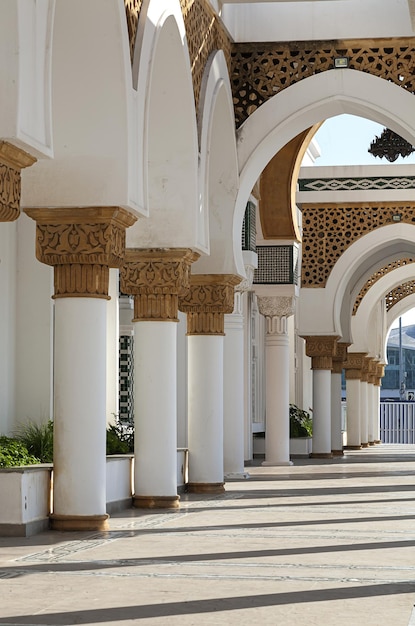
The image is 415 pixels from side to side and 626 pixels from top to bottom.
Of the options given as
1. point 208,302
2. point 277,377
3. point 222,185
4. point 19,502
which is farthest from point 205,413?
point 277,377

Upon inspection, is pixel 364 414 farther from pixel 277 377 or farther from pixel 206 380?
pixel 206 380

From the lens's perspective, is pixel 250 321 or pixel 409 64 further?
pixel 250 321

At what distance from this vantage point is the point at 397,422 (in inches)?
1565

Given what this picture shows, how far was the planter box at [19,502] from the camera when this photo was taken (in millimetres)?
7816

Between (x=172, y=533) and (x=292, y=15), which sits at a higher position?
(x=292, y=15)

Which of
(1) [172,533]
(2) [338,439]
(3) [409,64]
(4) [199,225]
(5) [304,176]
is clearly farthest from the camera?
(2) [338,439]

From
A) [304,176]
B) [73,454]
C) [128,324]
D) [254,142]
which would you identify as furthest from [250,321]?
[73,454]

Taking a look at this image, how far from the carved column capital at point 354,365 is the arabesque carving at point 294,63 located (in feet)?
47.0

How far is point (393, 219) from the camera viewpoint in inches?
776

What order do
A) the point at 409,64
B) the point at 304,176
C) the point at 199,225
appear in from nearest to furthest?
the point at 199,225 < the point at 409,64 < the point at 304,176

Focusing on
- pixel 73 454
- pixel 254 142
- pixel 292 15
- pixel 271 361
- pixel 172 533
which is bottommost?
pixel 172 533

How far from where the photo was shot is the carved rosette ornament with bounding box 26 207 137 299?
8.11 meters

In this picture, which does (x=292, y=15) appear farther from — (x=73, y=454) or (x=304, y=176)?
(x=304, y=176)

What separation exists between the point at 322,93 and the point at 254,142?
80 centimetres
